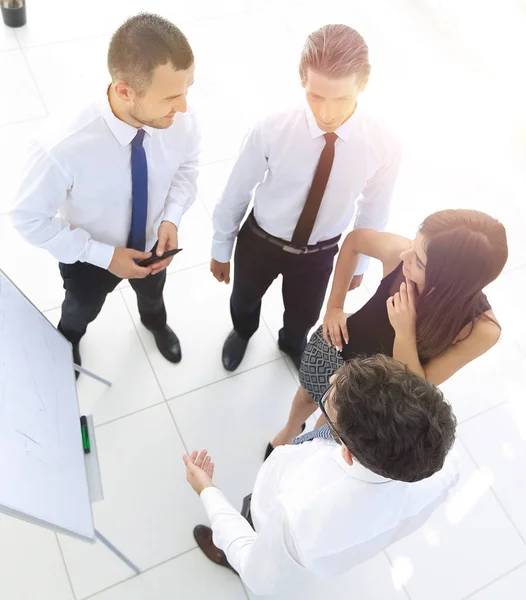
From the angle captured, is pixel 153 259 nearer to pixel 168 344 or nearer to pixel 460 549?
pixel 168 344

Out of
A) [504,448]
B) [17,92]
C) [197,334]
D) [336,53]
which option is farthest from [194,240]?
[504,448]

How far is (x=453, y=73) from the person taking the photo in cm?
414

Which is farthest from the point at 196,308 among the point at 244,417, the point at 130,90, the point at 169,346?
the point at 130,90

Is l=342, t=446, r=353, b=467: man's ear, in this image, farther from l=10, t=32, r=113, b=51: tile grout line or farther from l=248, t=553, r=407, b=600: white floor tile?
Result: l=10, t=32, r=113, b=51: tile grout line

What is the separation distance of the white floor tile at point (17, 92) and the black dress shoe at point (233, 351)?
6.09 ft

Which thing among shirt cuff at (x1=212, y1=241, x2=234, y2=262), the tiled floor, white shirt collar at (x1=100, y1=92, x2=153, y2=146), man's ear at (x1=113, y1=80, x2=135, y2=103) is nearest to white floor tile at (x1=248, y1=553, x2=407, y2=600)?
the tiled floor

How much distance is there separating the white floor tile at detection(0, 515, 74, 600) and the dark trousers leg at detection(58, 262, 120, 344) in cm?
81

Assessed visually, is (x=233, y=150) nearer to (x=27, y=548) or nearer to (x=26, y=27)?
(x=26, y=27)

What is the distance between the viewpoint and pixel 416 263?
160 centimetres

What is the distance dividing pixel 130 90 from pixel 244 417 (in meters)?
1.55

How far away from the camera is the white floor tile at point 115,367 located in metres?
2.54

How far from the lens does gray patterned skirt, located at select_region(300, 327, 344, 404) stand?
1.94 metres

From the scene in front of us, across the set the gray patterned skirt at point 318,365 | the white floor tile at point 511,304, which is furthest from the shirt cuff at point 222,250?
the white floor tile at point 511,304

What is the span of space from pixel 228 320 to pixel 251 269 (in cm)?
67
